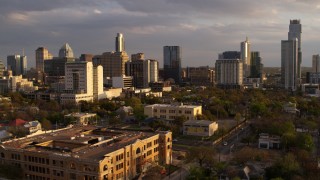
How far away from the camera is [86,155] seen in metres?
19.6

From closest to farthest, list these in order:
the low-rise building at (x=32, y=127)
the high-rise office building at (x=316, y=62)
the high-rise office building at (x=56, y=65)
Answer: the low-rise building at (x=32, y=127)
the high-rise office building at (x=56, y=65)
the high-rise office building at (x=316, y=62)

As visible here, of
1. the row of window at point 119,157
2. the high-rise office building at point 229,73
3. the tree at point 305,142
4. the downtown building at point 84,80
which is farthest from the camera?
the high-rise office building at point 229,73

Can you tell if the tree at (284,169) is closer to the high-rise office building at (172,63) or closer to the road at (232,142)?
the road at (232,142)

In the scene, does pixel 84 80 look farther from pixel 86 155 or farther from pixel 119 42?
pixel 119 42

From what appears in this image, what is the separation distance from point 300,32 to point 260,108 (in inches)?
3554

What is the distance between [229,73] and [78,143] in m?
74.8

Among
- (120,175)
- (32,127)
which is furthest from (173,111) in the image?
(120,175)

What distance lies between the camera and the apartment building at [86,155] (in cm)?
1883

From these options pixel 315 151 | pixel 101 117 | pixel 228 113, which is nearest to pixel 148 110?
pixel 101 117

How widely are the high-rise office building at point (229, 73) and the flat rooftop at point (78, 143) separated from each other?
69279 mm

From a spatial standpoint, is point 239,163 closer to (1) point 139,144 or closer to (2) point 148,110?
(1) point 139,144

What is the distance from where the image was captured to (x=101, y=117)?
46375mm

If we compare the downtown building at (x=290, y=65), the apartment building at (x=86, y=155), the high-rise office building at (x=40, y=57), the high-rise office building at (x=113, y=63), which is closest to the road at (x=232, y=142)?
the apartment building at (x=86, y=155)

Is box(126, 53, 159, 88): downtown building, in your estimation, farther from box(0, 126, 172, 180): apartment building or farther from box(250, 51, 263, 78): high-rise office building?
box(0, 126, 172, 180): apartment building
